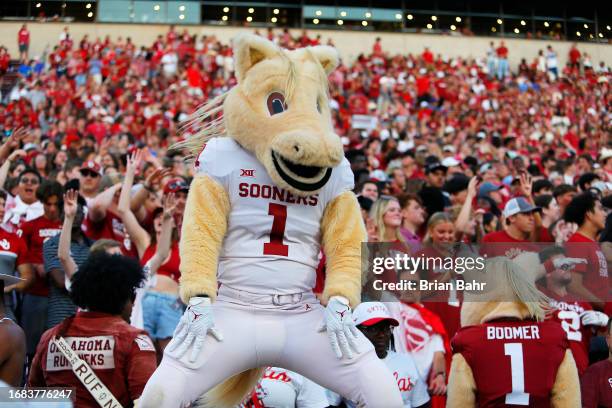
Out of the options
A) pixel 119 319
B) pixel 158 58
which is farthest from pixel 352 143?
pixel 119 319

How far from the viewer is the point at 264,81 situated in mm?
4191

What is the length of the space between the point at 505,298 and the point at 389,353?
2.68 feet

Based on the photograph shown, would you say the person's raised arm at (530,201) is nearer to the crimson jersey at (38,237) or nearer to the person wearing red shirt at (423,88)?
the crimson jersey at (38,237)

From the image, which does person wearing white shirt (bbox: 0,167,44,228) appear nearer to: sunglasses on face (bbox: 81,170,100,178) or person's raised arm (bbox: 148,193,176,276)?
sunglasses on face (bbox: 81,170,100,178)

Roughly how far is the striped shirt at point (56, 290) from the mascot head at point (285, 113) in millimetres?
2444

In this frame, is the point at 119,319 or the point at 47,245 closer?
the point at 119,319

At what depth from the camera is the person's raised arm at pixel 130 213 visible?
6820 millimetres

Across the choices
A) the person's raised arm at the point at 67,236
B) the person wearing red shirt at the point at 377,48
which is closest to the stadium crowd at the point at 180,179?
the person's raised arm at the point at 67,236

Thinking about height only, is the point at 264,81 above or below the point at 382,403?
above

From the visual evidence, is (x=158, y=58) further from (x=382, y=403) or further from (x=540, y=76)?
(x=382, y=403)

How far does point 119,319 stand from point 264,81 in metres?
1.44

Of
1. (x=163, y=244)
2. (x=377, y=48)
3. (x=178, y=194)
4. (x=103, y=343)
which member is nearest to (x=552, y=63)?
(x=377, y=48)

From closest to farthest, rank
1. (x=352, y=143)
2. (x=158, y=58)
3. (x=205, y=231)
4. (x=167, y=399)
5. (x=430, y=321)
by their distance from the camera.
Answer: (x=167, y=399) < (x=205, y=231) < (x=430, y=321) < (x=352, y=143) < (x=158, y=58)

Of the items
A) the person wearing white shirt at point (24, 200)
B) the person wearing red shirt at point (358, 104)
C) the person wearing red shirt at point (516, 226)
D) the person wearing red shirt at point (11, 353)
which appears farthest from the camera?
the person wearing red shirt at point (358, 104)
